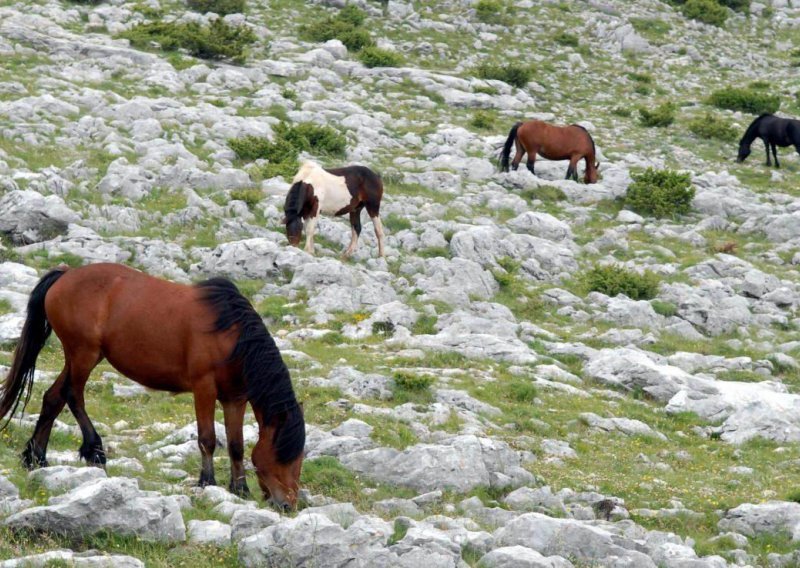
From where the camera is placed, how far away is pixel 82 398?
9781 mm

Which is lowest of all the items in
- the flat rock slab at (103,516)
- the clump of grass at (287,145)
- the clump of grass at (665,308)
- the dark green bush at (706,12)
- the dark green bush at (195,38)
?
the clump of grass at (665,308)

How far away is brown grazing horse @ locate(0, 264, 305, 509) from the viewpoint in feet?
30.5

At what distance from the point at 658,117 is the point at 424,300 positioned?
17.8 meters

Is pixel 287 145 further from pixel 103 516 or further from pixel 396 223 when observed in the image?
pixel 103 516

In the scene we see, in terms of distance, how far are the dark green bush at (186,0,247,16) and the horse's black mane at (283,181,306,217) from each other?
1883 cm

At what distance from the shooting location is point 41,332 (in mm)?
10023

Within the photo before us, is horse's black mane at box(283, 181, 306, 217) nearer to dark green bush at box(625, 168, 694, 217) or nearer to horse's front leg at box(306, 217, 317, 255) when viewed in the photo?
horse's front leg at box(306, 217, 317, 255)

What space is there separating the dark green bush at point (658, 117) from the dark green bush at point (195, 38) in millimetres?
12992

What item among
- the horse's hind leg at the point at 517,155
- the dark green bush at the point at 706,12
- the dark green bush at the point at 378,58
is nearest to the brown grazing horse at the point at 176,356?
the horse's hind leg at the point at 517,155

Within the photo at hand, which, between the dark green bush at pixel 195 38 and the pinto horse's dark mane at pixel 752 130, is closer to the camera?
the pinto horse's dark mane at pixel 752 130

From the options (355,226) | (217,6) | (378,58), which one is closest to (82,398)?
(355,226)

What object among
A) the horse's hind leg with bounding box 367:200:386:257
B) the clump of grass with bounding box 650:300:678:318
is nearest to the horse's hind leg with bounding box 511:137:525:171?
the horse's hind leg with bounding box 367:200:386:257

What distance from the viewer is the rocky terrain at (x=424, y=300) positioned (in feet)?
27.3

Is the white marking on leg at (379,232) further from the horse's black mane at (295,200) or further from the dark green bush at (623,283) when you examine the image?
the dark green bush at (623,283)
